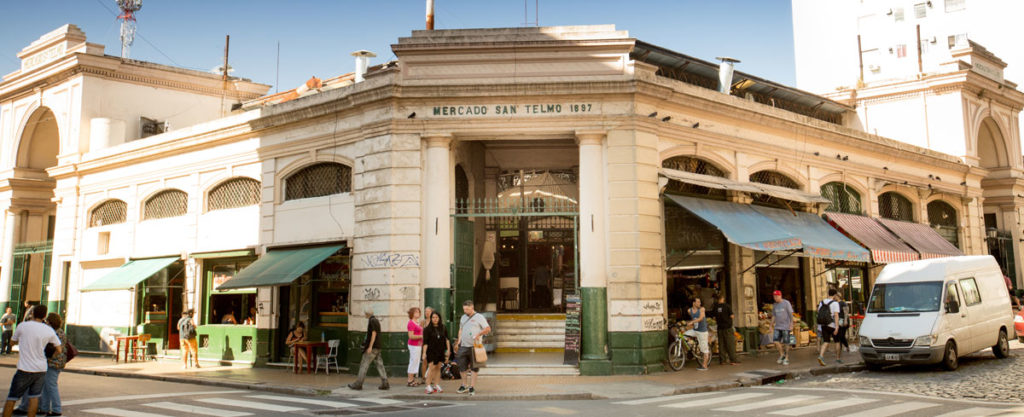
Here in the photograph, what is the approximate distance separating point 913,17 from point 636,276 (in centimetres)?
3830

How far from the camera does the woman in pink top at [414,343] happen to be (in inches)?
552

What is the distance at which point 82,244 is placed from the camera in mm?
24078

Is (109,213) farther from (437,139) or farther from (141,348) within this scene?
(437,139)

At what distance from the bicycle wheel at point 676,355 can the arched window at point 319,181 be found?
26.4ft

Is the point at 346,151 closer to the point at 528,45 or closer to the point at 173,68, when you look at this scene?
the point at 528,45

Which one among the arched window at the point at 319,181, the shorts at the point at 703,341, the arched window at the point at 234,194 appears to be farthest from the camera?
the arched window at the point at 234,194

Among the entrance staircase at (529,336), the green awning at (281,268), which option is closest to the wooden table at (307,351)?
the green awning at (281,268)

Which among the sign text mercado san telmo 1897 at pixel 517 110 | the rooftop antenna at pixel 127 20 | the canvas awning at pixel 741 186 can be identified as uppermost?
the rooftop antenna at pixel 127 20

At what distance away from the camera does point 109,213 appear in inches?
936

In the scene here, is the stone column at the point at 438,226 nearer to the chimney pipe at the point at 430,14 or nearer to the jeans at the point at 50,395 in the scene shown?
the chimney pipe at the point at 430,14

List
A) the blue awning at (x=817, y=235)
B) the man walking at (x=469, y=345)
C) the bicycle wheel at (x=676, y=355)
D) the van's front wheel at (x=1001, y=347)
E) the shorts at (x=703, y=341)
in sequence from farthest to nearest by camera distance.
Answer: the blue awning at (x=817, y=235) < the van's front wheel at (x=1001, y=347) < the shorts at (x=703, y=341) < the bicycle wheel at (x=676, y=355) < the man walking at (x=469, y=345)

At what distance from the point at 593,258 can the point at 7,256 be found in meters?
23.0

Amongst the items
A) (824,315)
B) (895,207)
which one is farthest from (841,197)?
(824,315)

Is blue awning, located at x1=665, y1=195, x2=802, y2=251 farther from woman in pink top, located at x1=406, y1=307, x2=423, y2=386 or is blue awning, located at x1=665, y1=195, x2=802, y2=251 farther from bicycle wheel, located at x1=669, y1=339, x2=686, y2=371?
woman in pink top, located at x1=406, y1=307, x2=423, y2=386
